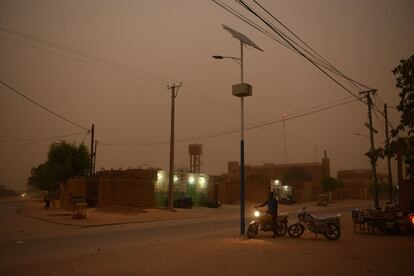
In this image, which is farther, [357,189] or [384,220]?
[357,189]

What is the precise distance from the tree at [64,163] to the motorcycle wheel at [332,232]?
135 feet

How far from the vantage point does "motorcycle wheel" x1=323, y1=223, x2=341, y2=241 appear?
1569 cm

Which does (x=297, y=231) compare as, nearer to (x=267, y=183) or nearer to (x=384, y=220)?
(x=384, y=220)

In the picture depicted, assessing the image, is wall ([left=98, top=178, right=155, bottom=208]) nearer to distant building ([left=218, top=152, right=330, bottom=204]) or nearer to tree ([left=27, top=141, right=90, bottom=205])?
distant building ([left=218, top=152, right=330, bottom=204])

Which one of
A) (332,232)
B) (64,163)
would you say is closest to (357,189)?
(64,163)

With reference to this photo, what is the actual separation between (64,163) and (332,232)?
42.3m

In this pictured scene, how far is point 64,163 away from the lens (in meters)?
50.4

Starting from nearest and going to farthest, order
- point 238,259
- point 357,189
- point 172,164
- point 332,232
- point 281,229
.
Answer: point 238,259
point 332,232
point 281,229
point 172,164
point 357,189

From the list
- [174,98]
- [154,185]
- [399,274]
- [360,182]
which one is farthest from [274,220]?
[360,182]

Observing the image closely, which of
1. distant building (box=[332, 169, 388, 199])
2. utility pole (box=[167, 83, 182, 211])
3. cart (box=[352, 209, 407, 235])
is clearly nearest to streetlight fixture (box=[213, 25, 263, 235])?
cart (box=[352, 209, 407, 235])

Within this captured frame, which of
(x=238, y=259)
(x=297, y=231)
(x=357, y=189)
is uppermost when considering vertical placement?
(x=357, y=189)

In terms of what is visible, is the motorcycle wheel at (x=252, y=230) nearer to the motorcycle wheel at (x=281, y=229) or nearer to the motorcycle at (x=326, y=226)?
the motorcycle wheel at (x=281, y=229)

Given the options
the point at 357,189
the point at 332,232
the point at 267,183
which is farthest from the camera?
the point at 357,189

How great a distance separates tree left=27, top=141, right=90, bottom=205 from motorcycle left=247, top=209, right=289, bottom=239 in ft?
127
